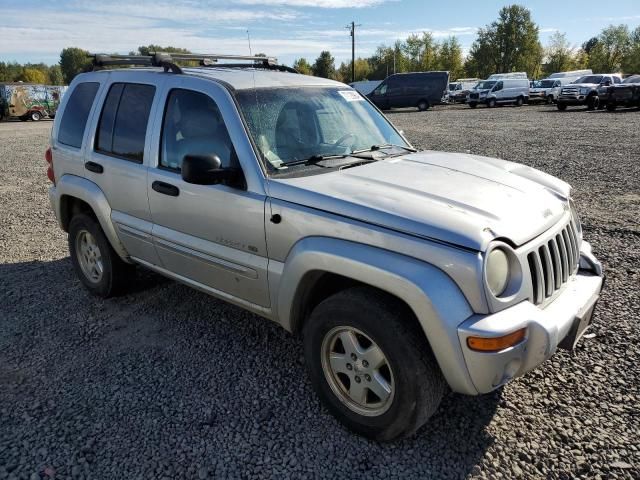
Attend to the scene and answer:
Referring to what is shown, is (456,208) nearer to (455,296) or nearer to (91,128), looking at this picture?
(455,296)

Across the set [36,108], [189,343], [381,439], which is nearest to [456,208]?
[381,439]

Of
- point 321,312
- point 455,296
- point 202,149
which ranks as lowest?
point 321,312

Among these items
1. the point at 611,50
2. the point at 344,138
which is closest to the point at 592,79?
the point at 344,138

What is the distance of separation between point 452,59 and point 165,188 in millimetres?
87758

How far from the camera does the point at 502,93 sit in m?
35.3

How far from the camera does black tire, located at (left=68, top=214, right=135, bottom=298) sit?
4.44 metres

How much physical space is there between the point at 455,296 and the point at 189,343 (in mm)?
2307

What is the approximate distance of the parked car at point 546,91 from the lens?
1449 inches

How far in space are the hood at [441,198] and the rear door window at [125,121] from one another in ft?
4.82

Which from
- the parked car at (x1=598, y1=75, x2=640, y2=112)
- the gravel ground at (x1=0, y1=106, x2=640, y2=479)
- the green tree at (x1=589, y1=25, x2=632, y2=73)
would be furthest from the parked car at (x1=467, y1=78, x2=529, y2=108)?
the green tree at (x1=589, y1=25, x2=632, y2=73)

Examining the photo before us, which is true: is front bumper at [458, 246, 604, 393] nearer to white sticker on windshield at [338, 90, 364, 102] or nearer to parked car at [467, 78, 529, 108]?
white sticker on windshield at [338, 90, 364, 102]

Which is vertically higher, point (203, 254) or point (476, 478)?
point (203, 254)

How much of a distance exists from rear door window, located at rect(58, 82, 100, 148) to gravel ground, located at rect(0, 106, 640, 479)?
1453 mm

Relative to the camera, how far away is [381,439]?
8.80ft
